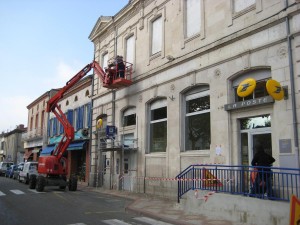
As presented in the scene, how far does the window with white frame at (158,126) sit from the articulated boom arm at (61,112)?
15.4 ft

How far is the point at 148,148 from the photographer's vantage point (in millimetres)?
18266

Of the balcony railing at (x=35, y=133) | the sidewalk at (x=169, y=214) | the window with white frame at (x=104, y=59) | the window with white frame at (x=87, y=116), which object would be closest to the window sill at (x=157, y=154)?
the sidewalk at (x=169, y=214)

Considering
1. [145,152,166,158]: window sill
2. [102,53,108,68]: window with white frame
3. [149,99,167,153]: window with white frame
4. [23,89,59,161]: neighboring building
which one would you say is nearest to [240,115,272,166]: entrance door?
[145,152,166,158]: window sill

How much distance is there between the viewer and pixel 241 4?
13117 mm

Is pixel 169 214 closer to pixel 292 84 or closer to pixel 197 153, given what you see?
pixel 197 153

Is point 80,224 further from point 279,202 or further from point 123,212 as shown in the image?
point 279,202

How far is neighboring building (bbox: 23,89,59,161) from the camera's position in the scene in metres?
39.1

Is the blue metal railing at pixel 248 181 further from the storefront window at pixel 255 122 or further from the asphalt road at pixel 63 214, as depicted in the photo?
the asphalt road at pixel 63 214

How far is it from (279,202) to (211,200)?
247 cm

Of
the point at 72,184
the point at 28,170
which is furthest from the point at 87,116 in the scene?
the point at 72,184

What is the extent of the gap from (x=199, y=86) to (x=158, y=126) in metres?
3.75

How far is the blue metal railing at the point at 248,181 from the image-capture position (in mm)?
9102

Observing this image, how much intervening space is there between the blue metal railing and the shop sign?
233cm

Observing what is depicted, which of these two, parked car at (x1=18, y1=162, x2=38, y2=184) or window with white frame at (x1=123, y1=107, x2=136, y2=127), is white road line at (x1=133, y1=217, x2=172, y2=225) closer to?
window with white frame at (x1=123, y1=107, x2=136, y2=127)
